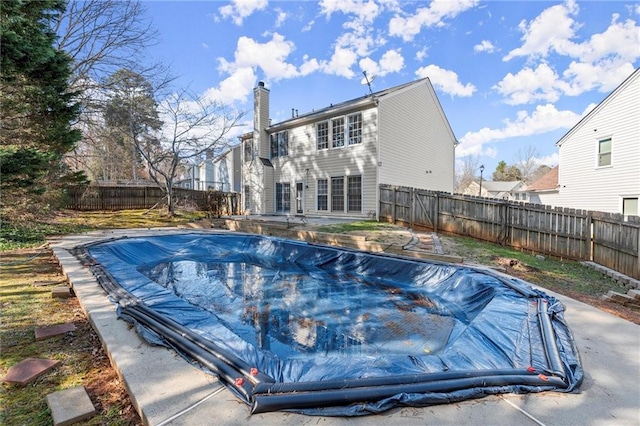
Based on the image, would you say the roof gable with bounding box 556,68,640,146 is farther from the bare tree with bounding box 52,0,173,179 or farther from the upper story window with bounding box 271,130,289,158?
the bare tree with bounding box 52,0,173,179

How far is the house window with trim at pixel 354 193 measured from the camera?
13555 millimetres

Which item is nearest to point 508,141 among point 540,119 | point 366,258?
point 540,119

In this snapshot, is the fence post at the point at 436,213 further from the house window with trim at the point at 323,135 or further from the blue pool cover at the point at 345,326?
the house window with trim at the point at 323,135

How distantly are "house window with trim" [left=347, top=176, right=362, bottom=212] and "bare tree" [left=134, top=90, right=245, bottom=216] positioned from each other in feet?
26.7

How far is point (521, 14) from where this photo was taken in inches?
463

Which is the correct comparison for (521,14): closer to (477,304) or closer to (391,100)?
(391,100)

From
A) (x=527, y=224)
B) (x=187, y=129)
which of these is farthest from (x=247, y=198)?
(x=527, y=224)

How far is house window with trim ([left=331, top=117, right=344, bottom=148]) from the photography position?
1412 cm

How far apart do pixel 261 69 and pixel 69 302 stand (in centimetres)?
1657

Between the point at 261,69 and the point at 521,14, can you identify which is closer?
the point at 521,14

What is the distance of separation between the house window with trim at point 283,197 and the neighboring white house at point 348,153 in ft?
0.18

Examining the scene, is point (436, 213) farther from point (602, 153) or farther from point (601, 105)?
point (601, 105)

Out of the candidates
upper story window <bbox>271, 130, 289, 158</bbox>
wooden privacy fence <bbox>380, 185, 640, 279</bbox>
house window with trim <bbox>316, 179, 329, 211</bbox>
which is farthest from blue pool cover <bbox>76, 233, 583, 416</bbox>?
upper story window <bbox>271, 130, 289, 158</bbox>

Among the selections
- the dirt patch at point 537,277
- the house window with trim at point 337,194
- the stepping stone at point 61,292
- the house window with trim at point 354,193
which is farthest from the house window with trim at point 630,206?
the stepping stone at point 61,292
